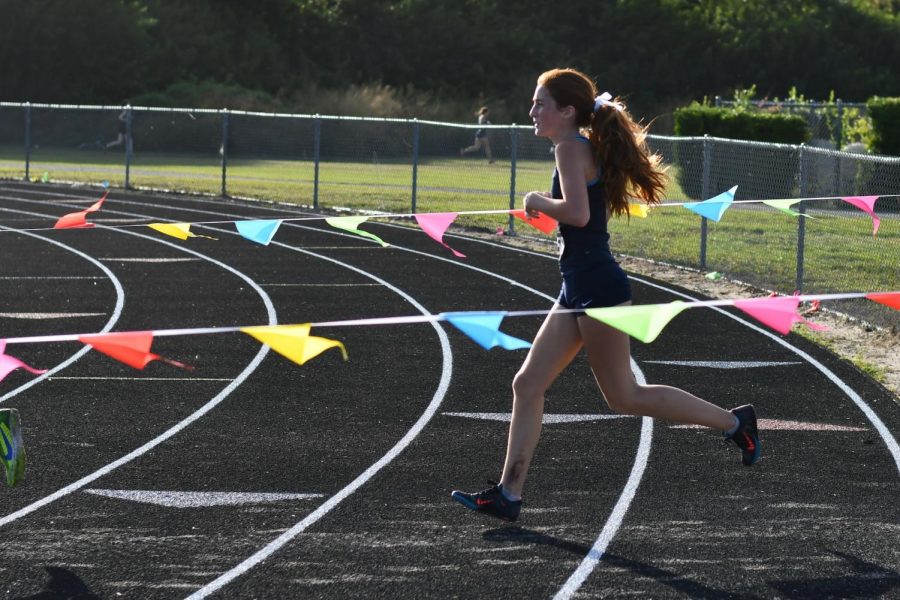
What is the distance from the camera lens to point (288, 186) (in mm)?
29469

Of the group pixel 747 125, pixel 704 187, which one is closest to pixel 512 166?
pixel 704 187

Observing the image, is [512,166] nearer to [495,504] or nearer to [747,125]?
[747,125]

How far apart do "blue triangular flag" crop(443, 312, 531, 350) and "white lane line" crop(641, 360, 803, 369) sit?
5245mm

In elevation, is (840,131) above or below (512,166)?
above

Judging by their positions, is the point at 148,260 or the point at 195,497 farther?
the point at 148,260

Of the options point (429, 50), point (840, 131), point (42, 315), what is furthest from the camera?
point (429, 50)

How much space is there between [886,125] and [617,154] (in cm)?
2055

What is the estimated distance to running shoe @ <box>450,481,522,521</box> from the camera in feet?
20.6

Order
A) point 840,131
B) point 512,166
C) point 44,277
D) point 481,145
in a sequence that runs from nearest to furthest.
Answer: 1. point 44,277
2. point 512,166
3. point 481,145
4. point 840,131

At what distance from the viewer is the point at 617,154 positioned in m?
6.00

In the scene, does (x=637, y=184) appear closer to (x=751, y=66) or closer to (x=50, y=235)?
(x=50, y=235)

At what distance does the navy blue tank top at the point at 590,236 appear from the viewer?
19.8ft

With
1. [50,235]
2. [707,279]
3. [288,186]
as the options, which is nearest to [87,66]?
[288,186]

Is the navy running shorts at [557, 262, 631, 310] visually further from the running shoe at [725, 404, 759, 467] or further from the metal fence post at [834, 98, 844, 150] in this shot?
the metal fence post at [834, 98, 844, 150]
